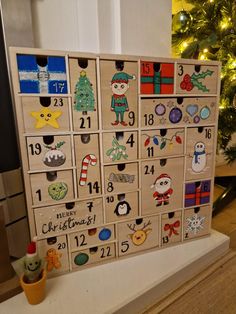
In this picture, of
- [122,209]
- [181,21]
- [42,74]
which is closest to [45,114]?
[42,74]

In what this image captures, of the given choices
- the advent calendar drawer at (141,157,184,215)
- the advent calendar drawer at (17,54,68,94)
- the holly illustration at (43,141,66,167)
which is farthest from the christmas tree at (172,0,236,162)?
the holly illustration at (43,141,66,167)

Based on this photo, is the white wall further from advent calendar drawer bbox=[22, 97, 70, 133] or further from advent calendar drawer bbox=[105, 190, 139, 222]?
advent calendar drawer bbox=[105, 190, 139, 222]

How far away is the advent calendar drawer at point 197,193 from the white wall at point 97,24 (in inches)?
25.7

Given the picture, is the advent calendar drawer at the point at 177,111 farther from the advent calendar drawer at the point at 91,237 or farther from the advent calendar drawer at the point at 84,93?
the advent calendar drawer at the point at 91,237

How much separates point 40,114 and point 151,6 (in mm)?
721

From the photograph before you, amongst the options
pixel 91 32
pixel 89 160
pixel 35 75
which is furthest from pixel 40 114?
pixel 91 32

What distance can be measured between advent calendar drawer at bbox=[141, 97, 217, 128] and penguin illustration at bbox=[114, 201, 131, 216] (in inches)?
13.0

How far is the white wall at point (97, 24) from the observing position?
0.95 meters

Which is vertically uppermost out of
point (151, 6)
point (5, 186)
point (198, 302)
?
point (151, 6)

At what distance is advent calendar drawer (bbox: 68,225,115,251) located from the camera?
2.99 feet

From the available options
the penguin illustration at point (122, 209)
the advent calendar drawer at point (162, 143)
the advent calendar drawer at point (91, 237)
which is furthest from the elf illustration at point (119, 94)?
the advent calendar drawer at point (91, 237)

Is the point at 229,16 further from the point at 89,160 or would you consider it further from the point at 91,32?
the point at 89,160

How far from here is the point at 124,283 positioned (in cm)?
88

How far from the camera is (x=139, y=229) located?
1.00 metres
